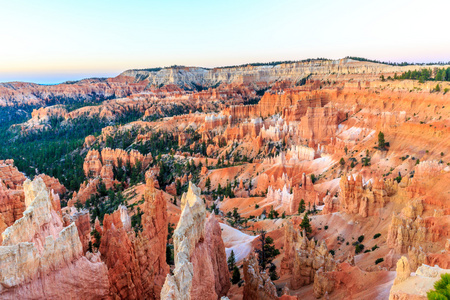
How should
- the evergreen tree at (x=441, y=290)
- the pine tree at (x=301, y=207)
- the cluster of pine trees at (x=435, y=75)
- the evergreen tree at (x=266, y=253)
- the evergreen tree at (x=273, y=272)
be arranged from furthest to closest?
the cluster of pine trees at (x=435, y=75)
the pine tree at (x=301, y=207)
the evergreen tree at (x=266, y=253)
the evergreen tree at (x=273, y=272)
the evergreen tree at (x=441, y=290)

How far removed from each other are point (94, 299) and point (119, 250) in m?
3.90

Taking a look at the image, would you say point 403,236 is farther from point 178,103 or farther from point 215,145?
point 178,103

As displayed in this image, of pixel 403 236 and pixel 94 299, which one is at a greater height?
pixel 94 299

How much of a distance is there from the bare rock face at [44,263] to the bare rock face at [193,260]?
11.9 ft

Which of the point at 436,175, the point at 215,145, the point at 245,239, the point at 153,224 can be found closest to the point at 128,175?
the point at 215,145

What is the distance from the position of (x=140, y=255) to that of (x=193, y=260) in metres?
6.70

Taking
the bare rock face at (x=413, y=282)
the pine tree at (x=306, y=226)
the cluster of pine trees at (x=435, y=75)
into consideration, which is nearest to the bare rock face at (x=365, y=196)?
the pine tree at (x=306, y=226)

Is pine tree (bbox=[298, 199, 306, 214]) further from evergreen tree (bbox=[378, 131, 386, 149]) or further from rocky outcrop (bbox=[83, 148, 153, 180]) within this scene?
rocky outcrop (bbox=[83, 148, 153, 180])

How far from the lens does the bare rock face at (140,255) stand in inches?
577

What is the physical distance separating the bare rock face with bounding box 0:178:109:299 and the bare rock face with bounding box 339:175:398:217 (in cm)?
2314

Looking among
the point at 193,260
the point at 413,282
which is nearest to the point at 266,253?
the point at 193,260

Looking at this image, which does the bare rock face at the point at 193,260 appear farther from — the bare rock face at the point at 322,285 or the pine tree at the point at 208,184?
the pine tree at the point at 208,184

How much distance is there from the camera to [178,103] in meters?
138

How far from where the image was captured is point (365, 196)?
27.0m
